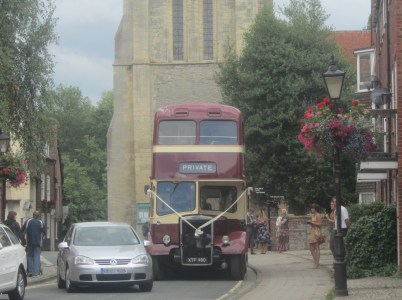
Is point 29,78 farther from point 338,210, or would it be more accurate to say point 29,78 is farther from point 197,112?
point 338,210

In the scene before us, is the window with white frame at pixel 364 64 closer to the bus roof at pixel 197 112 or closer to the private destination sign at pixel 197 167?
the bus roof at pixel 197 112

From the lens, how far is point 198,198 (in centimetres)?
2477

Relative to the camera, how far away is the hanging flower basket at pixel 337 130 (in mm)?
18594

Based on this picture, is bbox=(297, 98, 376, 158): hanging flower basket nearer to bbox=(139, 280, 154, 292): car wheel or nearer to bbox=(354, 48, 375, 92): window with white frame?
bbox=(139, 280, 154, 292): car wheel

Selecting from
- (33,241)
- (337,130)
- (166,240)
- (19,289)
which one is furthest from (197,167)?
(19,289)

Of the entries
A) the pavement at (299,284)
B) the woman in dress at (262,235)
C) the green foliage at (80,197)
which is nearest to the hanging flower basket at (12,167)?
the pavement at (299,284)

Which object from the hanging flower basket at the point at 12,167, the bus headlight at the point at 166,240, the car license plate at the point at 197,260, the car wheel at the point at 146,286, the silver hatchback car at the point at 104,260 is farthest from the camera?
the hanging flower basket at the point at 12,167

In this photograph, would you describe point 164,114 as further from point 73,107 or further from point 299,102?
point 73,107

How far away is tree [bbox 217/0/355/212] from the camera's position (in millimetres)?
45938

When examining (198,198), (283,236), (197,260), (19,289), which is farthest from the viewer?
(283,236)

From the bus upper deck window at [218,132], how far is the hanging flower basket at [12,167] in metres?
5.00

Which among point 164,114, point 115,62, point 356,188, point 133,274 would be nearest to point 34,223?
point 164,114

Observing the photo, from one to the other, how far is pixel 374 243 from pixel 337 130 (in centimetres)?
502

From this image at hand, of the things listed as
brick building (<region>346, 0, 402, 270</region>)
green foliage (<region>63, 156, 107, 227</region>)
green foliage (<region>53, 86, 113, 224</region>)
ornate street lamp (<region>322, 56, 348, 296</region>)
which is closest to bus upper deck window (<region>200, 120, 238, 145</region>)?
brick building (<region>346, 0, 402, 270</region>)
